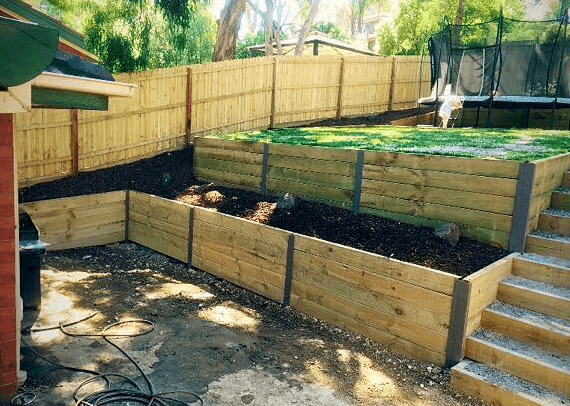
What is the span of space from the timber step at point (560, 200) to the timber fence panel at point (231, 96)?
28.4ft

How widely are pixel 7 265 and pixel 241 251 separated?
3742 mm

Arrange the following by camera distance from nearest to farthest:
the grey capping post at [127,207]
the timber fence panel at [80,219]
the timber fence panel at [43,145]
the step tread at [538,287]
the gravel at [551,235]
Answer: the step tread at [538,287] < the gravel at [551,235] < the timber fence panel at [80,219] < the grey capping post at [127,207] < the timber fence panel at [43,145]

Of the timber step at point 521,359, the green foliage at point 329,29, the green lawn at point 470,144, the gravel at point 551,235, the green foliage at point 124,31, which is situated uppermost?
the green foliage at point 329,29

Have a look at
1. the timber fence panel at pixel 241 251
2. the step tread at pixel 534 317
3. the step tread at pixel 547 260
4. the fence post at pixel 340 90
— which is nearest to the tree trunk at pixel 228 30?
the fence post at pixel 340 90

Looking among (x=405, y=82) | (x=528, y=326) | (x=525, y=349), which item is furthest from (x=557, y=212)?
(x=405, y=82)

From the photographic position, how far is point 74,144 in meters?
10.7

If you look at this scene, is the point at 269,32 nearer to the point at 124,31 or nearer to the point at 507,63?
the point at 124,31

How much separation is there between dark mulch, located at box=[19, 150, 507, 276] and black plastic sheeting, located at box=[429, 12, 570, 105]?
7.44 meters

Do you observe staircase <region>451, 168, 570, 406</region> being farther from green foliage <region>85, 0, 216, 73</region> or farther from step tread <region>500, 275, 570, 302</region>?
green foliage <region>85, 0, 216, 73</region>

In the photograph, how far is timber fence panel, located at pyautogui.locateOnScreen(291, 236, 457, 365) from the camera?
17.1 feet

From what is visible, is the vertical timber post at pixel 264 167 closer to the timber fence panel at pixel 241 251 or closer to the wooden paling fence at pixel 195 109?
the timber fence panel at pixel 241 251

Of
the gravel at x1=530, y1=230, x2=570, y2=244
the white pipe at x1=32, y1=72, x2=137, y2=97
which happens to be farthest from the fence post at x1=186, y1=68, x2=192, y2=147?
the gravel at x1=530, y1=230, x2=570, y2=244

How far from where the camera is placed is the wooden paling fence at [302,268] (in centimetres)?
519

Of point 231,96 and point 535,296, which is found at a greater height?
point 231,96
